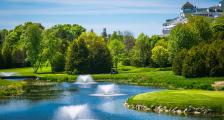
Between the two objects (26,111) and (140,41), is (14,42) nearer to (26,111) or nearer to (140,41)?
(140,41)

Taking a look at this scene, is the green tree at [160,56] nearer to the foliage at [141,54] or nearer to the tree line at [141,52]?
the tree line at [141,52]

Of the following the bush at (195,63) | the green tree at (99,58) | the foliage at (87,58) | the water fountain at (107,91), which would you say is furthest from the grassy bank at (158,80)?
the green tree at (99,58)

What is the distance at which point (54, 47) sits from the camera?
137 meters

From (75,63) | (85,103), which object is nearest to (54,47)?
(75,63)

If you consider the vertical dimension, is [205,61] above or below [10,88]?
above

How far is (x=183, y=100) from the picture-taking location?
61219mm

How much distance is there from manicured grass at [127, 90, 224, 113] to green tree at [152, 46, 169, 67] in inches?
2483

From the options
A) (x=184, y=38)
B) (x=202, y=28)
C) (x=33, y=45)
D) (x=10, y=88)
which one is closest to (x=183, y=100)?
(x=10, y=88)

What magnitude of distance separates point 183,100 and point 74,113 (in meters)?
13.6

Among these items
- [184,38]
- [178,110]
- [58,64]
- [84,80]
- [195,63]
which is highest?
[184,38]

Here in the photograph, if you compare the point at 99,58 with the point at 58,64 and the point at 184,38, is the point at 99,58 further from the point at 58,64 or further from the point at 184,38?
the point at 184,38

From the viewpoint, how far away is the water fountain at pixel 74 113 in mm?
56412

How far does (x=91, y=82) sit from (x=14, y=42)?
81.3 m

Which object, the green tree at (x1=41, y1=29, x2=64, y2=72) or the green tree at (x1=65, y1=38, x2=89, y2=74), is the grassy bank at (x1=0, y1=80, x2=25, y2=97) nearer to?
the green tree at (x1=65, y1=38, x2=89, y2=74)
